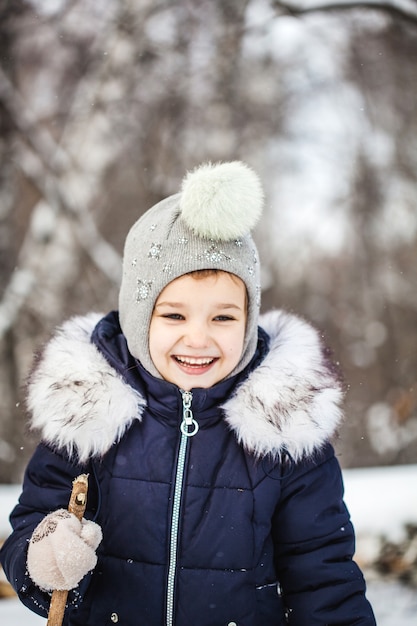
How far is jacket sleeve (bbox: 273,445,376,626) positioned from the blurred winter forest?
2.55 meters

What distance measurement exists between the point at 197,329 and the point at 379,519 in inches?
87.3

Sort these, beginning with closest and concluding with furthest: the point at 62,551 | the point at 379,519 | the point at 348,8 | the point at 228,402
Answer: the point at 62,551, the point at 228,402, the point at 379,519, the point at 348,8

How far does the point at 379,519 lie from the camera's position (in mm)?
3373

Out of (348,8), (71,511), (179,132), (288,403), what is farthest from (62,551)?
(348,8)

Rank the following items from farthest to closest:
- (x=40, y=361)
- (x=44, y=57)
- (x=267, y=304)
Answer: (x=267, y=304)
(x=44, y=57)
(x=40, y=361)

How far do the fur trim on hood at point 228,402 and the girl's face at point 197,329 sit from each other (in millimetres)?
113

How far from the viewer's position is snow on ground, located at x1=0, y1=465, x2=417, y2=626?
2.68 metres

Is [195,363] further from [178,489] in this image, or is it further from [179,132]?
[179,132]

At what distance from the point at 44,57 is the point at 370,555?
3539 millimetres

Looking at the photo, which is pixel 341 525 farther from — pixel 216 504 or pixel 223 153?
pixel 223 153

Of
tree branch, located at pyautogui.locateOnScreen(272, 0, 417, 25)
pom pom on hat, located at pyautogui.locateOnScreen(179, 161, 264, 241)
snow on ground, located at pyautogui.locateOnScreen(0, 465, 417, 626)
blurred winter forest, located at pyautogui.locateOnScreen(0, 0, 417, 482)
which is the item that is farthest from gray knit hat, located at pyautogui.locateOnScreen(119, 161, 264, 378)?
tree branch, located at pyautogui.locateOnScreen(272, 0, 417, 25)

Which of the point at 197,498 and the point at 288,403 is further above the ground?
the point at 288,403

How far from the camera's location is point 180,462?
5.54 feet

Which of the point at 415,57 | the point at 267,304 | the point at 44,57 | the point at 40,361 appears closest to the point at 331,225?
the point at 267,304
